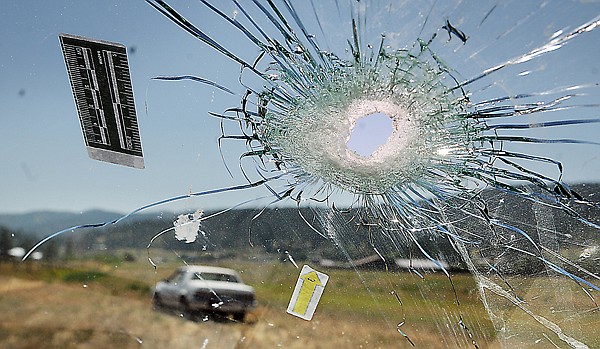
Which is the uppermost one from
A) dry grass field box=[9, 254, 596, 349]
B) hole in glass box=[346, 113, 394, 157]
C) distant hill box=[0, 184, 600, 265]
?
hole in glass box=[346, 113, 394, 157]

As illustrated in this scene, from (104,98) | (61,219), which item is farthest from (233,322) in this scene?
(104,98)

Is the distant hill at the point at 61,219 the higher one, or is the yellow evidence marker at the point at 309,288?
the distant hill at the point at 61,219

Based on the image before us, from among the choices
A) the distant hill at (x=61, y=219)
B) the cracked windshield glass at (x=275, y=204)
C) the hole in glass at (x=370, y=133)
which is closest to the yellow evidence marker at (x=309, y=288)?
the cracked windshield glass at (x=275, y=204)

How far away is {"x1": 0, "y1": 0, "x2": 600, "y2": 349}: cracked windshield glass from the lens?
998mm

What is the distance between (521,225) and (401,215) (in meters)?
0.25

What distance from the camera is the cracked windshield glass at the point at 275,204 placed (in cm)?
100

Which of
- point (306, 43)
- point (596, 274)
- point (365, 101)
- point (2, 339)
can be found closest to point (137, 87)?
point (306, 43)

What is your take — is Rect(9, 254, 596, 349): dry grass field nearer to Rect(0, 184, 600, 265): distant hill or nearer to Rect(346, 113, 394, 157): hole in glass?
Rect(0, 184, 600, 265): distant hill

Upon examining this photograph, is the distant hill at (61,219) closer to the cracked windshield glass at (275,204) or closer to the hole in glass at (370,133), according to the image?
the cracked windshield glass at (275,204)

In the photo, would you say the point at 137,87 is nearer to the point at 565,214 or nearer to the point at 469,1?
the point at 469,1

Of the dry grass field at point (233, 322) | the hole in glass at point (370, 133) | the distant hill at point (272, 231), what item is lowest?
the dry grass field at point (233, 322)

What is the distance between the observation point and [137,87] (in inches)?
40.1

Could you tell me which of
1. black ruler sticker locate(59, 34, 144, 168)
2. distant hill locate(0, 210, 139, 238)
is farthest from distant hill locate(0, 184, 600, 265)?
black ruler sticker locate(59, 34, 144, 168)

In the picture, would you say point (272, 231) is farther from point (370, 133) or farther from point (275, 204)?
point (370, 133)
